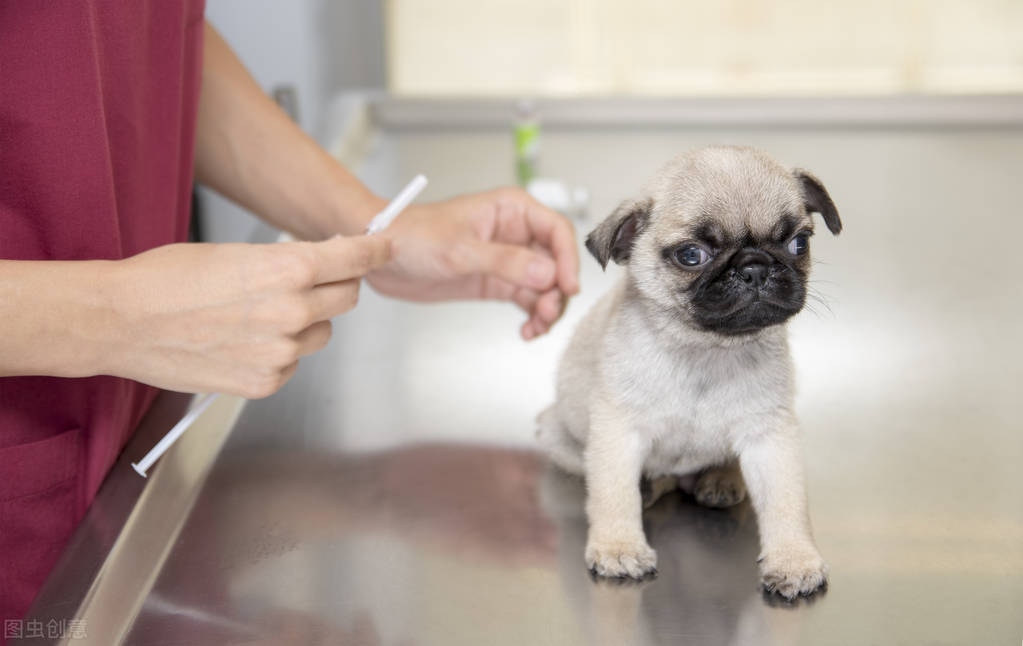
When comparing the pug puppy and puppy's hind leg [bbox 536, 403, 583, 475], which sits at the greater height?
the pug puppy

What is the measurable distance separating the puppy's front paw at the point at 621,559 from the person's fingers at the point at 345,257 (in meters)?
0.39

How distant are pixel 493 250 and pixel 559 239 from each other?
0.10 metres

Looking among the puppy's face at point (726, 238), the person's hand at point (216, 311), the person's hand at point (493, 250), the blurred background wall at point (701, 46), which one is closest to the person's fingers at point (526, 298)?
the person's hand at point (493, 250)

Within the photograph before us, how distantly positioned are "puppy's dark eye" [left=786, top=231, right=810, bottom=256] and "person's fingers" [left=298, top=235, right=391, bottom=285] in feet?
1.49

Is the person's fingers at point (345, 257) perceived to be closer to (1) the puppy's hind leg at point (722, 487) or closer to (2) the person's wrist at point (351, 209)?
(2) the person's wrist at point (351, 209)

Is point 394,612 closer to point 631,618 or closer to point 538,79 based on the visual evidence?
point 631,618

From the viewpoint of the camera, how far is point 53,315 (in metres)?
0.93

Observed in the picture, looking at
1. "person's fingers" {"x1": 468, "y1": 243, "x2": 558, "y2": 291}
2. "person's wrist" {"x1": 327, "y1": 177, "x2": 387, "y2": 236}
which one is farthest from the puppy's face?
"person's wrist" {"x1": 327, "y1": 177, "x2": 387, "y2": 236}

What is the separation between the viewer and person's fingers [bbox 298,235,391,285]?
3.45 ft

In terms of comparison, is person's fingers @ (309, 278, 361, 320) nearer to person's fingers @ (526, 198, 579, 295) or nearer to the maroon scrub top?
the maroon scrub top

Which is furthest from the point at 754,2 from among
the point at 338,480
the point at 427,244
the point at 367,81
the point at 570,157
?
the point at 338,480

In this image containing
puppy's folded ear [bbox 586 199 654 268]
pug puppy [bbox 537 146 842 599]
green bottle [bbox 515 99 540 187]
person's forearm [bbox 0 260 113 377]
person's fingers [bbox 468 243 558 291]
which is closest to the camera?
person's forearm [bbox 0 260 113 377]

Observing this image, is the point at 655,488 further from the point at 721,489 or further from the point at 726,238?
the point at 726,238

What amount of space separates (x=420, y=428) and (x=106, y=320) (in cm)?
49
